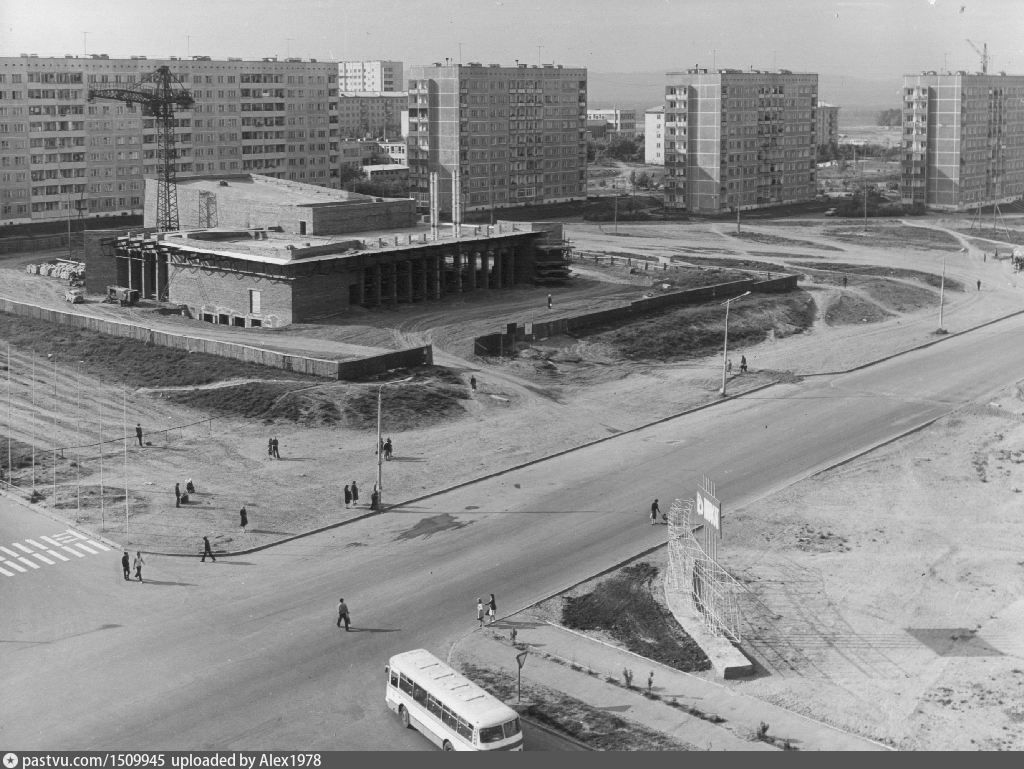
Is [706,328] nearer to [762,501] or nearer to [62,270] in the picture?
[762,501]

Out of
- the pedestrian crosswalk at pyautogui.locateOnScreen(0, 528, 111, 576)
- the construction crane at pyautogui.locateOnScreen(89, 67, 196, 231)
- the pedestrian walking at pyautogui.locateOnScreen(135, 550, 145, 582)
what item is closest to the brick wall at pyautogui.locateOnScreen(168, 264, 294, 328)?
the construction crane at pyautogui.locateOnScreen(89, 67, 196, 231)

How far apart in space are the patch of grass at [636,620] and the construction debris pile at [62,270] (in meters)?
70.5

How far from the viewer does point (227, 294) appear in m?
86.2

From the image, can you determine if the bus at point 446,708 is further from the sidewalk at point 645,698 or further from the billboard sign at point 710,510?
the billboard sign at point 710,510

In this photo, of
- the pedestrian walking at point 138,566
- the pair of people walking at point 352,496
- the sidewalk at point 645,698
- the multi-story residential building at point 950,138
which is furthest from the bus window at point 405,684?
the multi-story residential building at point 950,138

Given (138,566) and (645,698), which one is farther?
(138,566)

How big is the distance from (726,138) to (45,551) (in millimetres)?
121870

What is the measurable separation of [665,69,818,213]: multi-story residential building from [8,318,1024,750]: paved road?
3771 inches

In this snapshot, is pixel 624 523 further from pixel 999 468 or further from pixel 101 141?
pixel 101 141

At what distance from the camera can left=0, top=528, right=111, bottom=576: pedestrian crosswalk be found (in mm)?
45469

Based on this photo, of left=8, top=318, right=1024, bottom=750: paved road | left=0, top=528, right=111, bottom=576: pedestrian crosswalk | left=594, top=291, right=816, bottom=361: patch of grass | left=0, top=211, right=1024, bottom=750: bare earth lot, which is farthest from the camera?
left=594, top=291, right=816, bottom=361: patch of grass

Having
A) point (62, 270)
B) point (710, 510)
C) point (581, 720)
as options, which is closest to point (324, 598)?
point (581, 720)

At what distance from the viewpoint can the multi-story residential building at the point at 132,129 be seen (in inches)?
5300

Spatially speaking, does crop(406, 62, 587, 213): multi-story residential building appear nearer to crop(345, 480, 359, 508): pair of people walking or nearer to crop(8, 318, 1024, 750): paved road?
crop(8, 318, 1024, 750): paved road
